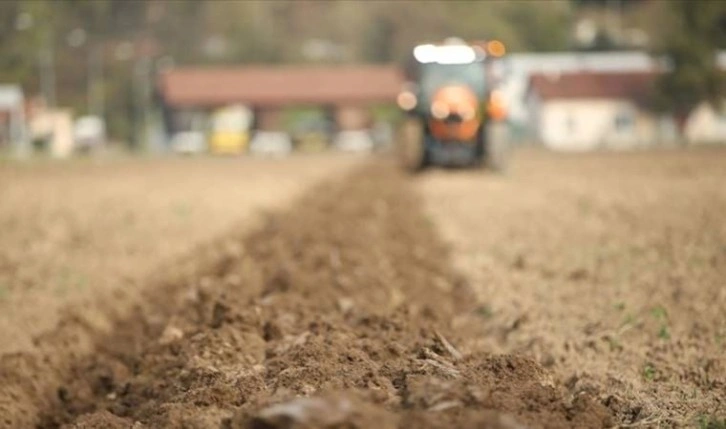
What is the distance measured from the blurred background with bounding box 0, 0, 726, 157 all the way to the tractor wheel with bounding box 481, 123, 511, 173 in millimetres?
23538

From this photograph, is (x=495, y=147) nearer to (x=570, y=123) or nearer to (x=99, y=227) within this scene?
(x=99, y=227)

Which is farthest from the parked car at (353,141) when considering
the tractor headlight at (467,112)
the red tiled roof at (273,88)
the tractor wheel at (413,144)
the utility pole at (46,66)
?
the tractor headlight at (467,112)

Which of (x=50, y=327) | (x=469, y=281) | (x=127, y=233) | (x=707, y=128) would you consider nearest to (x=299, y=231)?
(x=127, y=233)

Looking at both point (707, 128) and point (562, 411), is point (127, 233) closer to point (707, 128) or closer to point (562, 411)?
point (562, 411)

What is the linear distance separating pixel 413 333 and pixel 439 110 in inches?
882

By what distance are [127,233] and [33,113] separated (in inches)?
2400

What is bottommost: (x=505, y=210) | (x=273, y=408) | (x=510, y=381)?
(x=505, y=210)

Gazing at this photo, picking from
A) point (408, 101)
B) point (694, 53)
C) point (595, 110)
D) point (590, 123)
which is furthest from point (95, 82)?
point (408, 101)

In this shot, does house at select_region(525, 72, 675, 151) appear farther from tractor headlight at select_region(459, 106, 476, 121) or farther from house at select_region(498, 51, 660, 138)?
tractor headlight at select_region(459, 106, 476, 121)

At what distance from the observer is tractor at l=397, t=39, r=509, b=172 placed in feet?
103

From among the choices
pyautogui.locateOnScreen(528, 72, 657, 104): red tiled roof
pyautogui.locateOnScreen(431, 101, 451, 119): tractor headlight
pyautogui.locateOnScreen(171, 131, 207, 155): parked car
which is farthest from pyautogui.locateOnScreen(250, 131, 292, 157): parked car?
pyautogui.locateOnScreen(431, 101, 451, 119): tractor headlight

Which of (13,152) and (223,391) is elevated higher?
(223,391)

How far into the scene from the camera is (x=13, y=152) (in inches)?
2489

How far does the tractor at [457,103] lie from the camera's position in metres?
31.3
